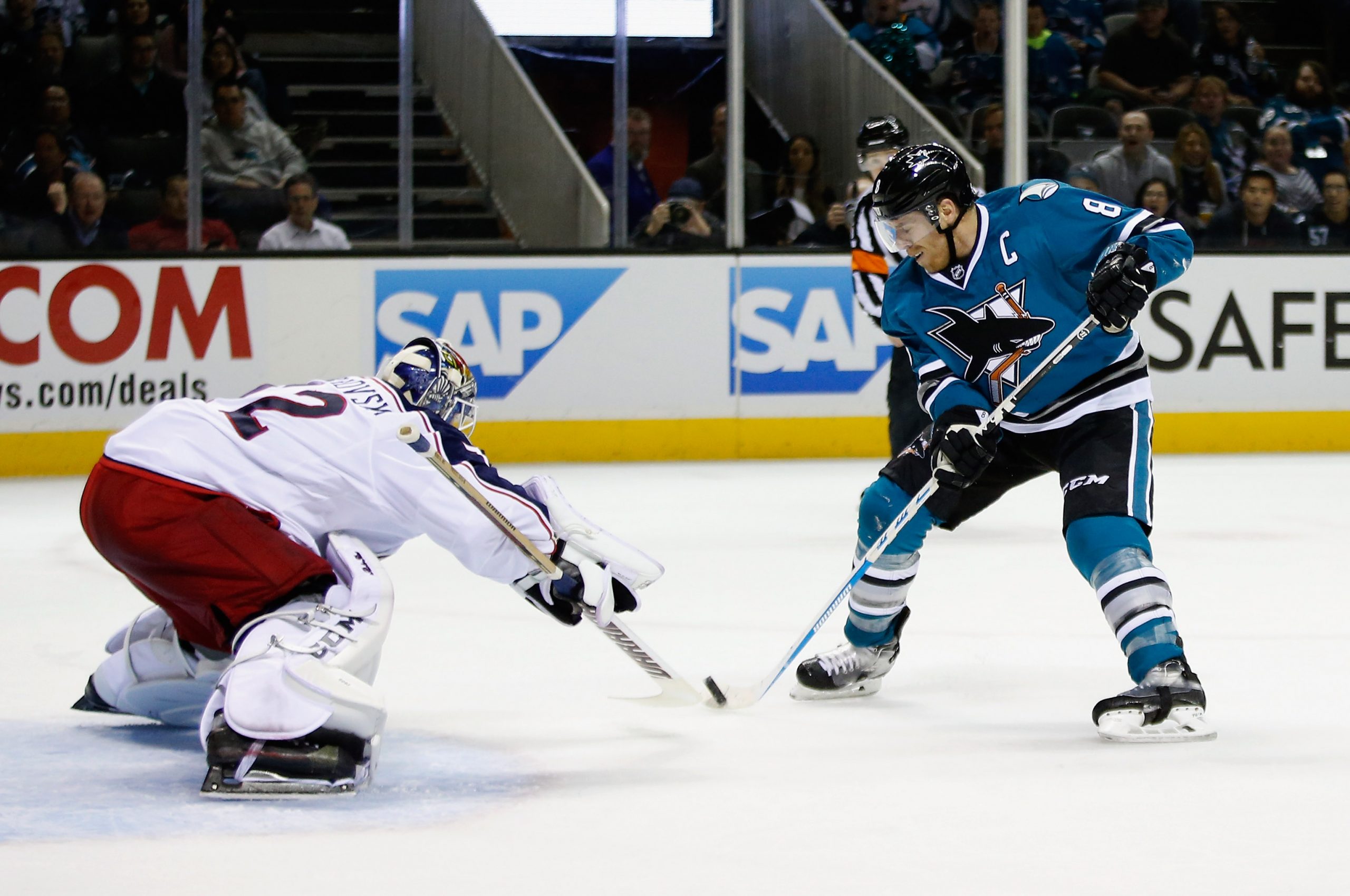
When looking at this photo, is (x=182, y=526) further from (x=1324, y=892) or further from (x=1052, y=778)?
(x=1324, y=892)

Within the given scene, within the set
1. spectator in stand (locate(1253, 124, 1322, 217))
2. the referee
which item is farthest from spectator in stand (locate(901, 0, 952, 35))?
the referee

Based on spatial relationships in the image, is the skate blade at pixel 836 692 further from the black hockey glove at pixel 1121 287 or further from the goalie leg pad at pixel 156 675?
the goalie leg pad at pixel 156 675

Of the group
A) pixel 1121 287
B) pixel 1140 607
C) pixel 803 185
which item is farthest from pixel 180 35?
pixel 1140 607

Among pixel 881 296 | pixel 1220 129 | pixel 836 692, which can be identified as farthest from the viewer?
pixel 1220 129

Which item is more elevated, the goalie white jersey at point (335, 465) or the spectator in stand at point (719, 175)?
the spectator in stand at point (719, 175)

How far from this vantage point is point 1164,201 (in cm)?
742

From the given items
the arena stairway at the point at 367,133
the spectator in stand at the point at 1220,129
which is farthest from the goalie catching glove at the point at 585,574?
the spectator in stand at the point at 1220,129

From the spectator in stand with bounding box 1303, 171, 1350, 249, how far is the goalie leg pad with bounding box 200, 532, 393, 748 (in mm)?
5965

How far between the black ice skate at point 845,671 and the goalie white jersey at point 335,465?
72 cm

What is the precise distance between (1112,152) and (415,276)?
10.1 ft

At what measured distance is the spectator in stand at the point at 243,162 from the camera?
6785mm

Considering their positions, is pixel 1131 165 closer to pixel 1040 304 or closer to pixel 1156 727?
pixel 1040 304

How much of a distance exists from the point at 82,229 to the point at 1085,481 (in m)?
4.96

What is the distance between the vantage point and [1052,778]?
92.5 inches
